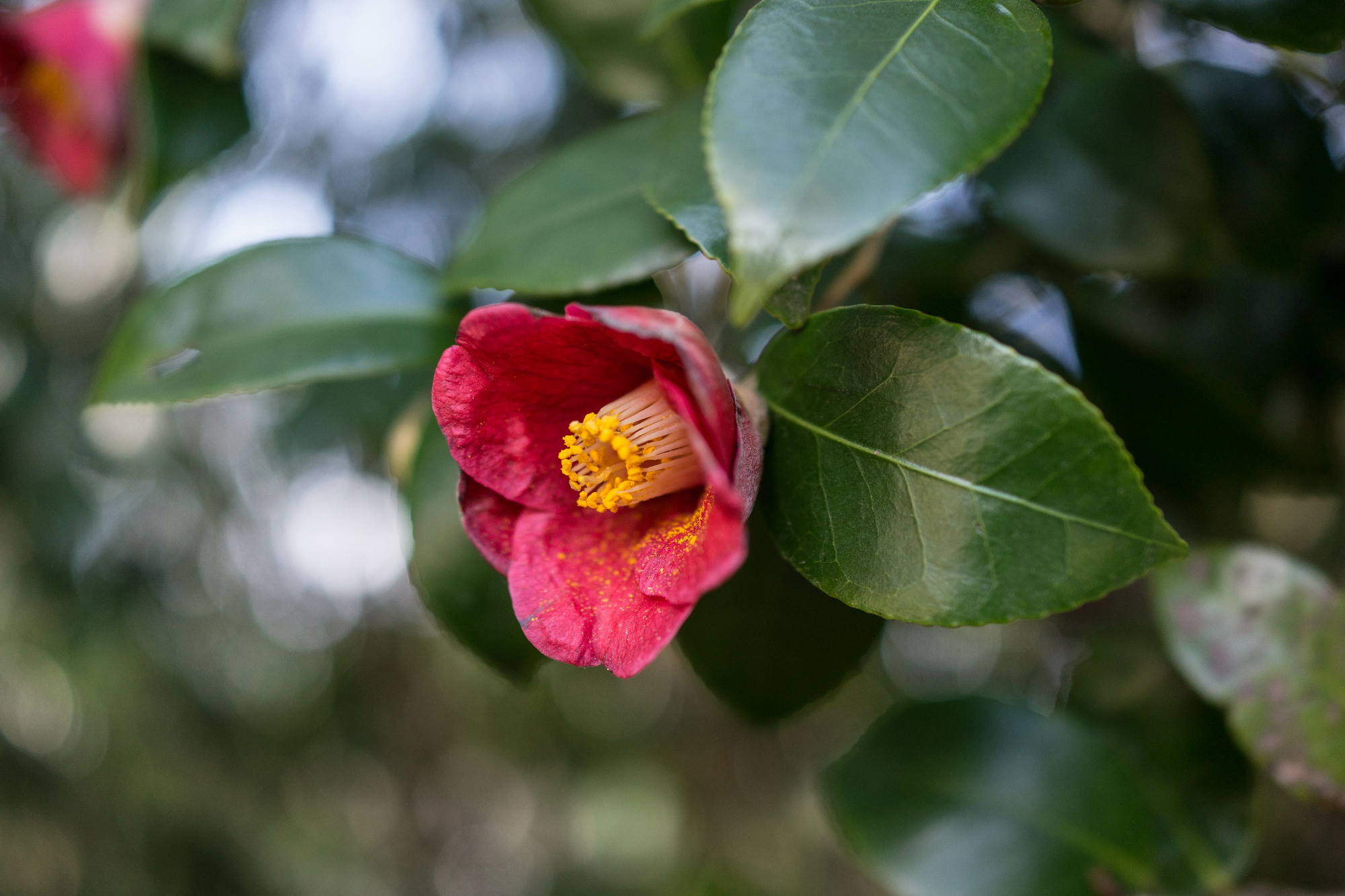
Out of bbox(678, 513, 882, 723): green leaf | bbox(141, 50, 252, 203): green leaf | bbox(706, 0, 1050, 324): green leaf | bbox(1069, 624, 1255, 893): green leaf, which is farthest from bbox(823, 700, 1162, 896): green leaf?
bbox(141, 50, 252, 203): green leaf

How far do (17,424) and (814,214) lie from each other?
187 centimetres

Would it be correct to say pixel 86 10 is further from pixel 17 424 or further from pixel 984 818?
pixel 984 818

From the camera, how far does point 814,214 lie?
12.2 inches

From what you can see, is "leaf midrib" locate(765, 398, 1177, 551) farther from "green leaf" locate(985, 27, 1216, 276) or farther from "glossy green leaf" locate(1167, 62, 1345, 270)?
"glossy green leaf" locate(1167, 62, 1345, 270)

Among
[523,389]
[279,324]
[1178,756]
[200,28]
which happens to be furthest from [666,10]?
[1178,756]

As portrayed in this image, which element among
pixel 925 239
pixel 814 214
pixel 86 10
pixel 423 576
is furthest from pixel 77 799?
pixel 814 214

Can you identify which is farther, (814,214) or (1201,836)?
(1201,836)

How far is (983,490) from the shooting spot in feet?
1.23

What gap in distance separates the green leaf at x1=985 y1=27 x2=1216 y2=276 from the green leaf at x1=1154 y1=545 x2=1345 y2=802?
251 millimetres

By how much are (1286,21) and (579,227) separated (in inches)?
17.5

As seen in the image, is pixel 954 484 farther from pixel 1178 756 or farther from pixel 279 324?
pixel 1178 756

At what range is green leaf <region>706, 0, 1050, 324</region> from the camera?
1.02 ft

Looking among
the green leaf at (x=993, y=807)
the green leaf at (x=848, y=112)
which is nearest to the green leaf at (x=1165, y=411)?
the green leaf at (x=993, y=807)

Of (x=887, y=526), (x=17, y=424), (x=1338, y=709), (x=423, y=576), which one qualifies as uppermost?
(x=887, y=526)
